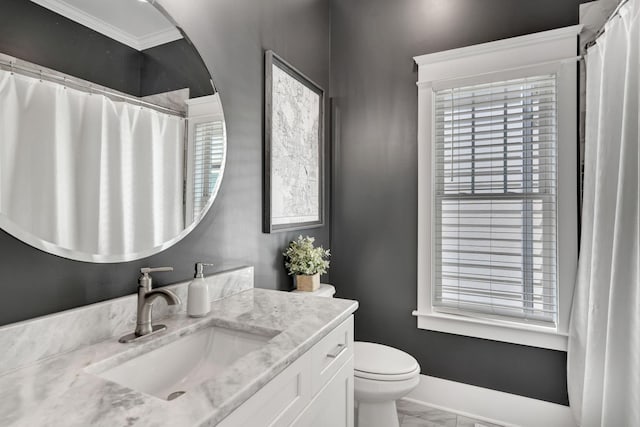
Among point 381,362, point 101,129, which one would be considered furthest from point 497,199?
point 101,129

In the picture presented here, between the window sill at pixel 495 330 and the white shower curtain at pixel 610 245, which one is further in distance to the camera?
the window sill at pixel 495 330

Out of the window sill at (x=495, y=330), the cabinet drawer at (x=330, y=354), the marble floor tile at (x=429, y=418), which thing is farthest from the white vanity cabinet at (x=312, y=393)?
the window sill at (x=495, y=330)

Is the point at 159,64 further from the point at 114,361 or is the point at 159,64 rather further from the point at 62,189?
the point at 114,361

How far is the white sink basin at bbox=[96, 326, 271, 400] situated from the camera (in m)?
0.90

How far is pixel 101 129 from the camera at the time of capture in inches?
38.3

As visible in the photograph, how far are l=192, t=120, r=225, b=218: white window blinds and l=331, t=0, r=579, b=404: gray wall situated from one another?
1158mm

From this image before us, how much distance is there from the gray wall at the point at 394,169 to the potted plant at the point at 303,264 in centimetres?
51

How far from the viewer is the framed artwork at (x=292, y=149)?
1.73m

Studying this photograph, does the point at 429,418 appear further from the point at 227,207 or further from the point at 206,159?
the point at 206,159

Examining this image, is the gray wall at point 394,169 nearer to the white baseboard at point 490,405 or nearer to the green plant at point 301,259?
the white baseboard at point 490,405

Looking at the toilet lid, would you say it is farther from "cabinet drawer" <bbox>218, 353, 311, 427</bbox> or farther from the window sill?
"cabinet drawer" <bbox>218, 353, 311, 427</bbox>

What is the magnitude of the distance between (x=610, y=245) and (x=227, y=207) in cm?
169

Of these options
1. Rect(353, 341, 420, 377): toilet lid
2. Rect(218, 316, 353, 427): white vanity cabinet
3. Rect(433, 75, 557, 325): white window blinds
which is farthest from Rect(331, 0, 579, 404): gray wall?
Rect(218, 316, 353, 427): white vanity cabinet

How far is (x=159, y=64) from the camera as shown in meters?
1.17
